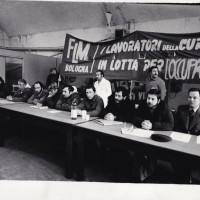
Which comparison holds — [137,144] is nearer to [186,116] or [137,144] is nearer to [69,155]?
[186,116]

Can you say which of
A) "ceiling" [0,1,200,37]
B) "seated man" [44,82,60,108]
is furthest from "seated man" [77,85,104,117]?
"ceiling" [0,1,200,37]

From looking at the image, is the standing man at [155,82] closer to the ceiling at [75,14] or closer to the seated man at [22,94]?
the ceiling at [75,14]

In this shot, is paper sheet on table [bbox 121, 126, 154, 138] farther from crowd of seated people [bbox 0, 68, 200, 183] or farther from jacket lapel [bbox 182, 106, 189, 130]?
jacket lapel [bbox 182, 106, 189, 130]

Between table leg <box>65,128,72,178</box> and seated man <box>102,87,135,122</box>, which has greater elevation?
seated man <box>102,87,135,122</box>

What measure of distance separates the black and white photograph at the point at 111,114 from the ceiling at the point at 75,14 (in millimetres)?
27

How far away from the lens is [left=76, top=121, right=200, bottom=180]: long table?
4.64ft

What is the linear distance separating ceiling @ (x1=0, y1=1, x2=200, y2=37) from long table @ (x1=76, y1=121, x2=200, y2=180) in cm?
316

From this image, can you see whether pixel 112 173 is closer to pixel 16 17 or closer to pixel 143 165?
pixel 143 165

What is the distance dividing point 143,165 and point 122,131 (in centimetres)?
37

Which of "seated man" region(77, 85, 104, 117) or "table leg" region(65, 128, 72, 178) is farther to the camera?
"seated man" region(77, 85, 104, 117)

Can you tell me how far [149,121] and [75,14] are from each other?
169 inches

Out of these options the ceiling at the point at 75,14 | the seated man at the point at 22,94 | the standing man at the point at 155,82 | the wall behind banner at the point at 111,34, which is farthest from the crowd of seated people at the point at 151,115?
the ceiling at the point at 75,14

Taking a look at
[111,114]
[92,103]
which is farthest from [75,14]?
[111,114]

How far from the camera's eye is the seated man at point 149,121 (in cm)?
183
